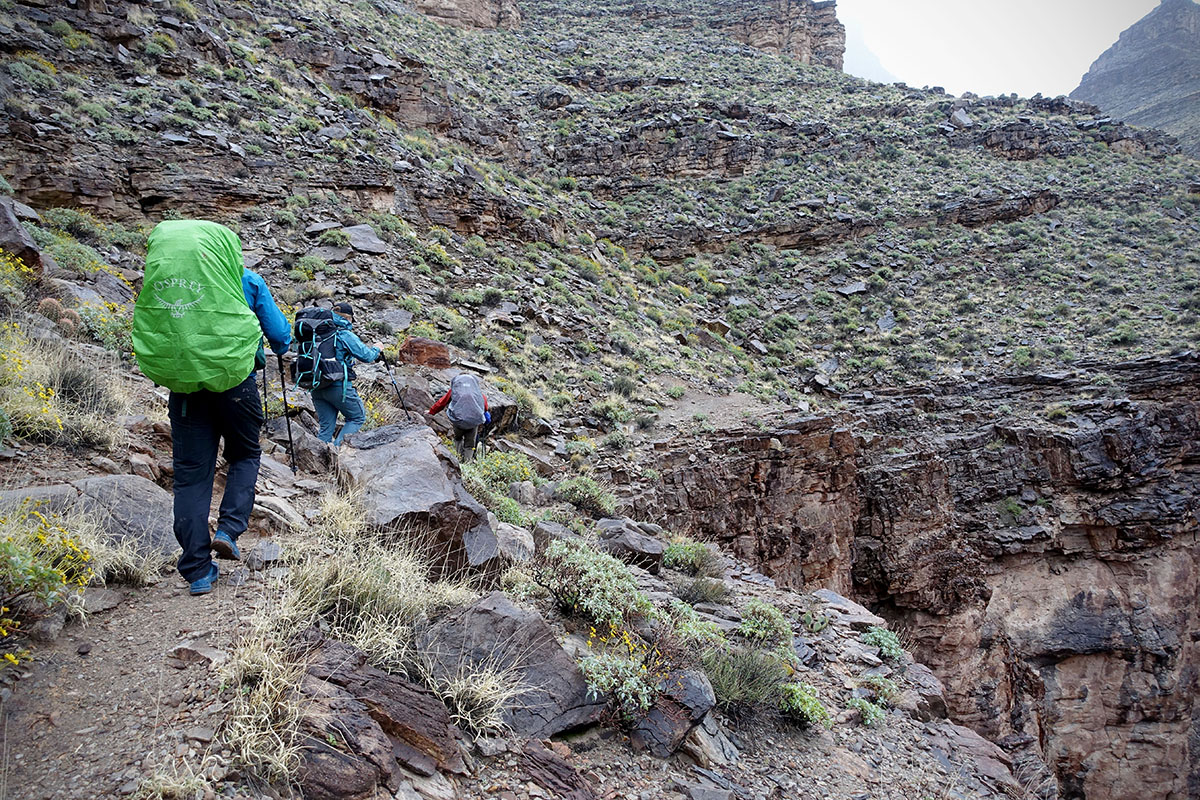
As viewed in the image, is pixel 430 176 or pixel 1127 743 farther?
pixel 430 176

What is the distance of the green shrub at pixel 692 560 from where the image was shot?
7.03 m

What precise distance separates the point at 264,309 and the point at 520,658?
8.67 feet

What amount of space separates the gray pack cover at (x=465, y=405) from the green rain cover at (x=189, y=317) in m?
4.24

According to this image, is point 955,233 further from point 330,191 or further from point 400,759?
point 400,759

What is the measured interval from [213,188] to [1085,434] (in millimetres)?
23482

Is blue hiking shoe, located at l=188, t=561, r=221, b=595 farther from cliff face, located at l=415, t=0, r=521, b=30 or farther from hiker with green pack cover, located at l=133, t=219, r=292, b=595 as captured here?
cliff face, located at l=415, t=0, r=521, b=30

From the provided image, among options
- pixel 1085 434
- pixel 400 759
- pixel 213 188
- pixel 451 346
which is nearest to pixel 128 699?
pixel 400 759

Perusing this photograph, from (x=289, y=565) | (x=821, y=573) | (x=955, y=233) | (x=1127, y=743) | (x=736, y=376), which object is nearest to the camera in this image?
(x=289, y=565)

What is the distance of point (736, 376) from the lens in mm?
18859

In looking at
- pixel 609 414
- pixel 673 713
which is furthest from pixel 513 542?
pixel 609 414

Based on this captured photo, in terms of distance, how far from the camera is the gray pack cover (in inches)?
290

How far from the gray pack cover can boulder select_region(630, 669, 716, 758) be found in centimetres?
432

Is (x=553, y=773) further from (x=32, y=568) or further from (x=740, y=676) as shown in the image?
(x=32, y=568)

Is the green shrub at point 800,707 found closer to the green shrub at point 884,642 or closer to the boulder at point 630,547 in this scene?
the boulder at point 630,547
